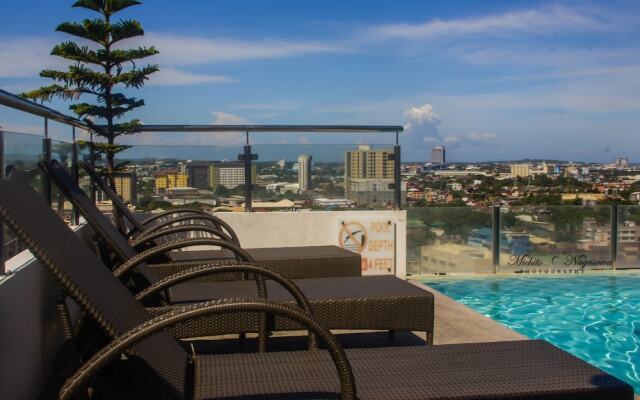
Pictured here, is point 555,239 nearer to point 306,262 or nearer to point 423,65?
point 306,262

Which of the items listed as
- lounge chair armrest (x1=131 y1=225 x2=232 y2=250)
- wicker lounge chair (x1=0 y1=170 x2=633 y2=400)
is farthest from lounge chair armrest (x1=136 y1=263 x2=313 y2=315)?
lounge chair armrest (x1=131 y1=225 x2=232 y2=250)

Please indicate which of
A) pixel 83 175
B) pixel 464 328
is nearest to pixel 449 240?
pixel 464 328

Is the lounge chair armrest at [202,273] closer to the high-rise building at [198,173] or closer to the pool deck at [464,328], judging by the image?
the pool deck at [464,328]

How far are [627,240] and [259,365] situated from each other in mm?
7570

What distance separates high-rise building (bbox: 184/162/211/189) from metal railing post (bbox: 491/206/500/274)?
144 inches

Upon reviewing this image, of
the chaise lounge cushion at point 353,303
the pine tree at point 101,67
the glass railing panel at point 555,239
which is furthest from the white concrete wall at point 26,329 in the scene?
the pine tree at point 101,67

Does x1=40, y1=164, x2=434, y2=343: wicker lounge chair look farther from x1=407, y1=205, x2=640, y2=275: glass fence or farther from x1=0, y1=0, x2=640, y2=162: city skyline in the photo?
x1=0, y1=0, x2=640, y2=162: city skyline

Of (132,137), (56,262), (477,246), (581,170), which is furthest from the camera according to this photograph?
(581,170)

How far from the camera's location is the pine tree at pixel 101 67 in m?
11.4

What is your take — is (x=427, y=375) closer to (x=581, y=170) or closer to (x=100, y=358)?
(x=100, y=358)

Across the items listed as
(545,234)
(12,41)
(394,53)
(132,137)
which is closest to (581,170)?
(394,53)

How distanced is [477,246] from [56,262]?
22.5ft

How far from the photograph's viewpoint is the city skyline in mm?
18844

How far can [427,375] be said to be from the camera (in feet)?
7.32
